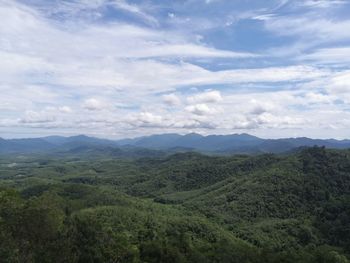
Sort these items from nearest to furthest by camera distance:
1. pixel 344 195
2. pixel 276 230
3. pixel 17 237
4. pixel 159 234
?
pixel 17 237, pixel 159 234, pixel 276 230, pixel 344 195

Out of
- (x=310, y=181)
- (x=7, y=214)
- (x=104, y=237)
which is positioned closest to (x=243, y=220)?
(x=310, y=181)

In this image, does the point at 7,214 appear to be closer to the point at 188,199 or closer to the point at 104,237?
the point at 104,237

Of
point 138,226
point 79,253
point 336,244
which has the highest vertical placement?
point 79,253

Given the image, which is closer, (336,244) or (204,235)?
(204,235)

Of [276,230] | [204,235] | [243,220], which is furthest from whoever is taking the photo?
[243,220]

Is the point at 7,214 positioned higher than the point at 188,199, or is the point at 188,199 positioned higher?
the point at 7,214

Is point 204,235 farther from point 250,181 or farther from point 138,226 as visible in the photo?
point 250,181
